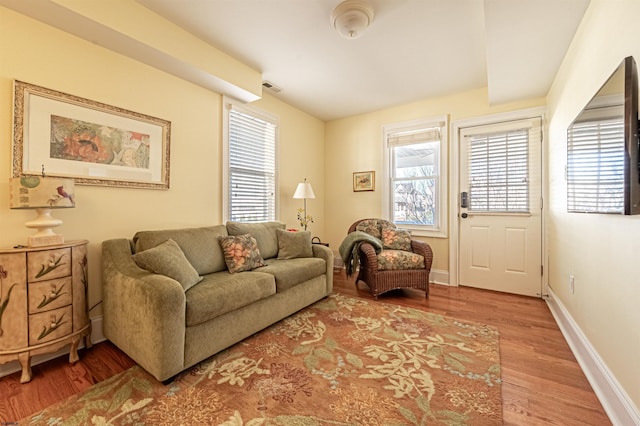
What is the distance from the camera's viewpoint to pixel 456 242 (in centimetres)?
368

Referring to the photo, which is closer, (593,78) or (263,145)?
(593,78)

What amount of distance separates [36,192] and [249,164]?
2.07 meters

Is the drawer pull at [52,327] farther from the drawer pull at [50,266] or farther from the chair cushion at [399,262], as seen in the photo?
the chair cushion at [399,262]

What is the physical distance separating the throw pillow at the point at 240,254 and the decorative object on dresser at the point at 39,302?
103 centimetres

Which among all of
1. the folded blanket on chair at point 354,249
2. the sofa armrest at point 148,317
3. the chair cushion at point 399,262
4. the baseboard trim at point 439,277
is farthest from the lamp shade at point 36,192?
the baseboard trim at point 439,277

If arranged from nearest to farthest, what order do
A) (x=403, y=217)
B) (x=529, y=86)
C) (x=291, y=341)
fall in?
(x=291, y=341)
(x=529, y=86)
(x=403, y=217)

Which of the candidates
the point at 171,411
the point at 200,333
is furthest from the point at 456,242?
the point at 171,411

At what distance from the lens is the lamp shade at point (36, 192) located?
1634 millimetres

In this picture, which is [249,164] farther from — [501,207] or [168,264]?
[501,207]

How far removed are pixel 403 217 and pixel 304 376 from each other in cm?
297

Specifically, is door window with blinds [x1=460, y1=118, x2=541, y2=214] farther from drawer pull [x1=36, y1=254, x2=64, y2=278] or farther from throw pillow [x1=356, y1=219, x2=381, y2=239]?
drawer pull [x1=36, y1=254, x2=64, y2=278]

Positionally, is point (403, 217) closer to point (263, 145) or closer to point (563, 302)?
point (563, 302)

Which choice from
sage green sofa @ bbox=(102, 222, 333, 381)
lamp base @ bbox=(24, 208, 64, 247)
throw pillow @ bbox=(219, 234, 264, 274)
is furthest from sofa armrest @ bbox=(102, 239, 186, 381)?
throw pillow @ bbox=(219, 234, 264, 274)

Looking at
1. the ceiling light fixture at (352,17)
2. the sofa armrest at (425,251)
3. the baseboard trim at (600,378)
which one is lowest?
the baseboard trim at (600,378)
